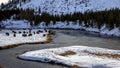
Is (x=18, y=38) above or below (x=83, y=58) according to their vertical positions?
below

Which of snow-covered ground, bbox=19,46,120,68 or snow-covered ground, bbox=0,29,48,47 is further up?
snow-covered ground, bbox=19,46,120,68

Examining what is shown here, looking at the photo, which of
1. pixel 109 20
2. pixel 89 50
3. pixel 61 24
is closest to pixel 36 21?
pixel 61 24

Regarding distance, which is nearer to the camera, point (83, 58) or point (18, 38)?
point (83, 58)

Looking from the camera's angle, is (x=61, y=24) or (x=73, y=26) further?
(x=61, y=24)

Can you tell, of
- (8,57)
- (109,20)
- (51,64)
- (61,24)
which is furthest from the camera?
(61,24)

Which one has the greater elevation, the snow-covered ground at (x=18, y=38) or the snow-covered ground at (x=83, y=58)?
the snow-covered ground at (x=83, y=58)

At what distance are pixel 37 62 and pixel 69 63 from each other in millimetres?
4274

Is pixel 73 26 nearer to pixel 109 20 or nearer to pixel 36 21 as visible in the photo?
pixel 36 21

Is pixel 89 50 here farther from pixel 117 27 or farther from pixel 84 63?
pixel 117 27

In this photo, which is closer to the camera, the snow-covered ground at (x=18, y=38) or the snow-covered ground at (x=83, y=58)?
the snow-covered ground at (x=83, y=58)

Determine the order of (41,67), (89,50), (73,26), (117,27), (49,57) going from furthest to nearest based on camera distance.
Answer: (73,26) → (117,27) → (89,50) → (49,57) → (41,67)

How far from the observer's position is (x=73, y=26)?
17788 centimetres

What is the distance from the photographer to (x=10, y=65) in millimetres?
32375

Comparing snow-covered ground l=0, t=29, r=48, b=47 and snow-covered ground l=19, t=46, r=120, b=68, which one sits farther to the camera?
snow-covered ground l=0, t=29, r=48, b=47
